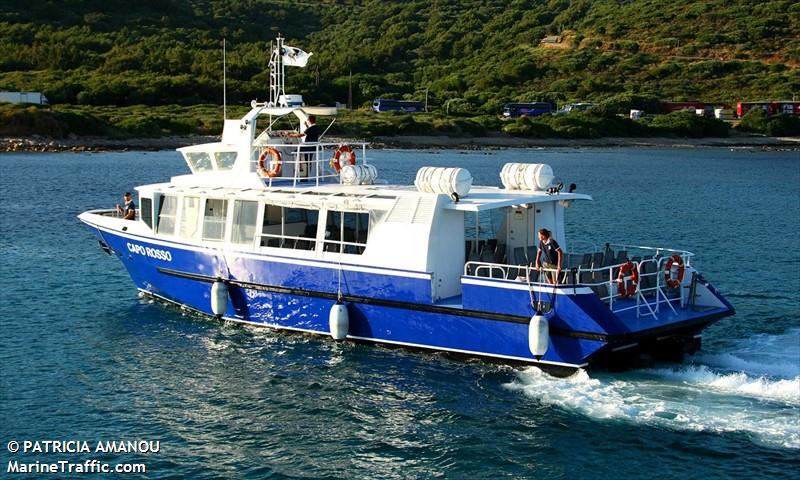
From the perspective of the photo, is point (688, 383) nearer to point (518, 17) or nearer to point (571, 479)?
point (571, 479)

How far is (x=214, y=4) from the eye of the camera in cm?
17112

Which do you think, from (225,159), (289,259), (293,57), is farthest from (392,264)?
(293,57)

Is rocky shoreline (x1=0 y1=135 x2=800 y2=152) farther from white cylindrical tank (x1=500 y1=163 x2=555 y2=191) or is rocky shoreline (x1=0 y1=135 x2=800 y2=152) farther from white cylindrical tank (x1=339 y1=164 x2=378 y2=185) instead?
white cylindrical tank (x1=500 y1=163 x2=555 y2=191)

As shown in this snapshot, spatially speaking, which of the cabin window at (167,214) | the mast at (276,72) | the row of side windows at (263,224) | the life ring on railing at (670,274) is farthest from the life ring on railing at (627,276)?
the cabin window at (167,214)

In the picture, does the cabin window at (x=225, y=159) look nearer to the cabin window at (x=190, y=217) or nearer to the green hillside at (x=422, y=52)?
the cabin window at (x=190, y=217)

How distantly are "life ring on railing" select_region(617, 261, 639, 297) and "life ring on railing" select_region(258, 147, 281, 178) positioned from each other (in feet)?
26.6

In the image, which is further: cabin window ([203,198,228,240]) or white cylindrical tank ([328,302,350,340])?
cabin window ([203,198,228,240])

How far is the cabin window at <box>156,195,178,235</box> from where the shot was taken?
23.2 meters

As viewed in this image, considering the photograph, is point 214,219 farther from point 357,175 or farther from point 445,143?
point 445,143

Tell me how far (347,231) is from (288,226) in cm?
161

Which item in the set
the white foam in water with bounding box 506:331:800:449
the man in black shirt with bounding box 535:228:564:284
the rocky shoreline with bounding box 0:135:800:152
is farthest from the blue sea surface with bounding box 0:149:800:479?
the rocky shoreline with bounding box 0:135:800:152

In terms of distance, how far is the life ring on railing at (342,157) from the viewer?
23.0 m

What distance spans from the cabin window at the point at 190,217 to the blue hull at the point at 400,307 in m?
0.39

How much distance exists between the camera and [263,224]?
70.9ft
